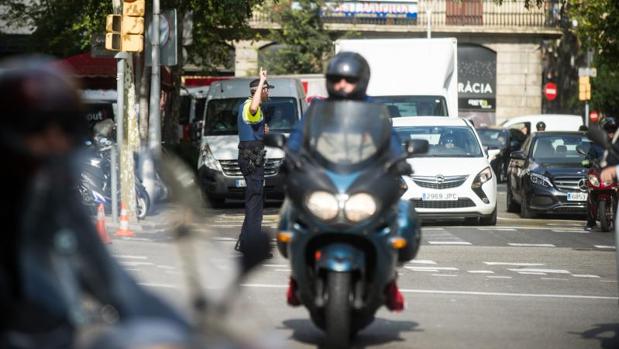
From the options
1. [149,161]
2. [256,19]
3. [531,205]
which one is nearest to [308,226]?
[149,161]

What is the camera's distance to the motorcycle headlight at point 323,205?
8.02m

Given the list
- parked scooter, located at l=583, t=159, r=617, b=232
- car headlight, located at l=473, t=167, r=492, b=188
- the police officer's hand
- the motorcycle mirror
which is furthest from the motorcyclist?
parked scooter, located at l=583, t=159, r=617, b=232

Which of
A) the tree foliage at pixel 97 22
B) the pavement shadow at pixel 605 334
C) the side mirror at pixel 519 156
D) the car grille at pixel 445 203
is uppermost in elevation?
the tree foliage at pixel 97 22

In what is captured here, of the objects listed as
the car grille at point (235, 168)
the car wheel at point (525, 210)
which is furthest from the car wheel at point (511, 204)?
the car grille at point (235, 168)

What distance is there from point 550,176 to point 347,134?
15404 millimetres

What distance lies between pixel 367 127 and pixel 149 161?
4.13 metres

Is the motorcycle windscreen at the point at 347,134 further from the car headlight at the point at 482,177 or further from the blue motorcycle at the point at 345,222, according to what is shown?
the car headlight at the point at 482,177

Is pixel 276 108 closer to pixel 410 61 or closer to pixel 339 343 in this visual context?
pixel 410 61

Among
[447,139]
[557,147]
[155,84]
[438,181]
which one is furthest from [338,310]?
[557,147]

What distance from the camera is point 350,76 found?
8.91 meters

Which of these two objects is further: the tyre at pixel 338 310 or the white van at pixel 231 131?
the white van at pixel 231 131

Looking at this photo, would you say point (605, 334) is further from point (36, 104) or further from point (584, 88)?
point (584, 88)

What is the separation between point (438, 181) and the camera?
20.5 m

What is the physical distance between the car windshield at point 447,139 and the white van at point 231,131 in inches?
178
